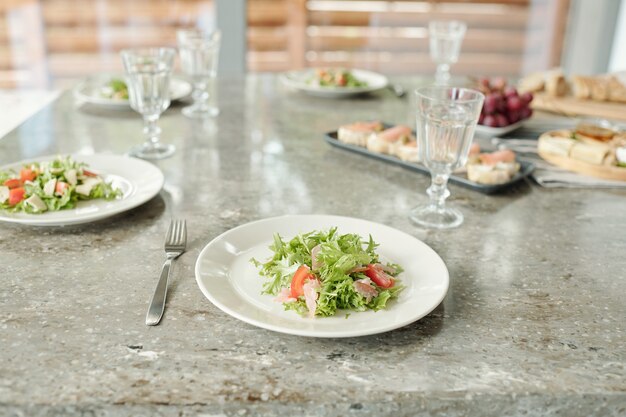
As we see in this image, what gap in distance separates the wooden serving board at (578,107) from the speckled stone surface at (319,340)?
68 cm

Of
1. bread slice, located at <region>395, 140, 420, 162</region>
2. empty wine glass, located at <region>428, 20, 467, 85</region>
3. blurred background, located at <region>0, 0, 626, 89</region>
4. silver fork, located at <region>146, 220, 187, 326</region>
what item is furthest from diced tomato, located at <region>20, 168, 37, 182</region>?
blurred background, located at <region>0, 0, 626, 89</region>

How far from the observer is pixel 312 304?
86cm

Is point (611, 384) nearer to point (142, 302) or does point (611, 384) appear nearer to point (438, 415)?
point (438, 415)

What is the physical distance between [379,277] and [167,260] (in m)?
0.36

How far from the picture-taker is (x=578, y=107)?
6.63ft

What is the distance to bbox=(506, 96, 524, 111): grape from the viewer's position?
178 cm

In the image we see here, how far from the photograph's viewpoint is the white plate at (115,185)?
1125mm

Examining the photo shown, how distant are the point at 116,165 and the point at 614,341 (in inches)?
40.2

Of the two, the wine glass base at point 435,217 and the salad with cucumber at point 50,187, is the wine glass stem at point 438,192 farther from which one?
the salad with cucumber at point 50,187

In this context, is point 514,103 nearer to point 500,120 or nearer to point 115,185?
point 500,120

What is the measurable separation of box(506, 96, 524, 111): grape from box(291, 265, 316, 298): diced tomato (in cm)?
109

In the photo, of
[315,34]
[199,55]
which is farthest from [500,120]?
[315,34]

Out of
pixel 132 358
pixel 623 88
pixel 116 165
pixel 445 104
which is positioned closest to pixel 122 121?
pixel 116 165

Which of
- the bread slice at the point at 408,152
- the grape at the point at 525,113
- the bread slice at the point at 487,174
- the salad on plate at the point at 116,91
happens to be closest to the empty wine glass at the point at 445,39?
the grape at the point at 525,113
